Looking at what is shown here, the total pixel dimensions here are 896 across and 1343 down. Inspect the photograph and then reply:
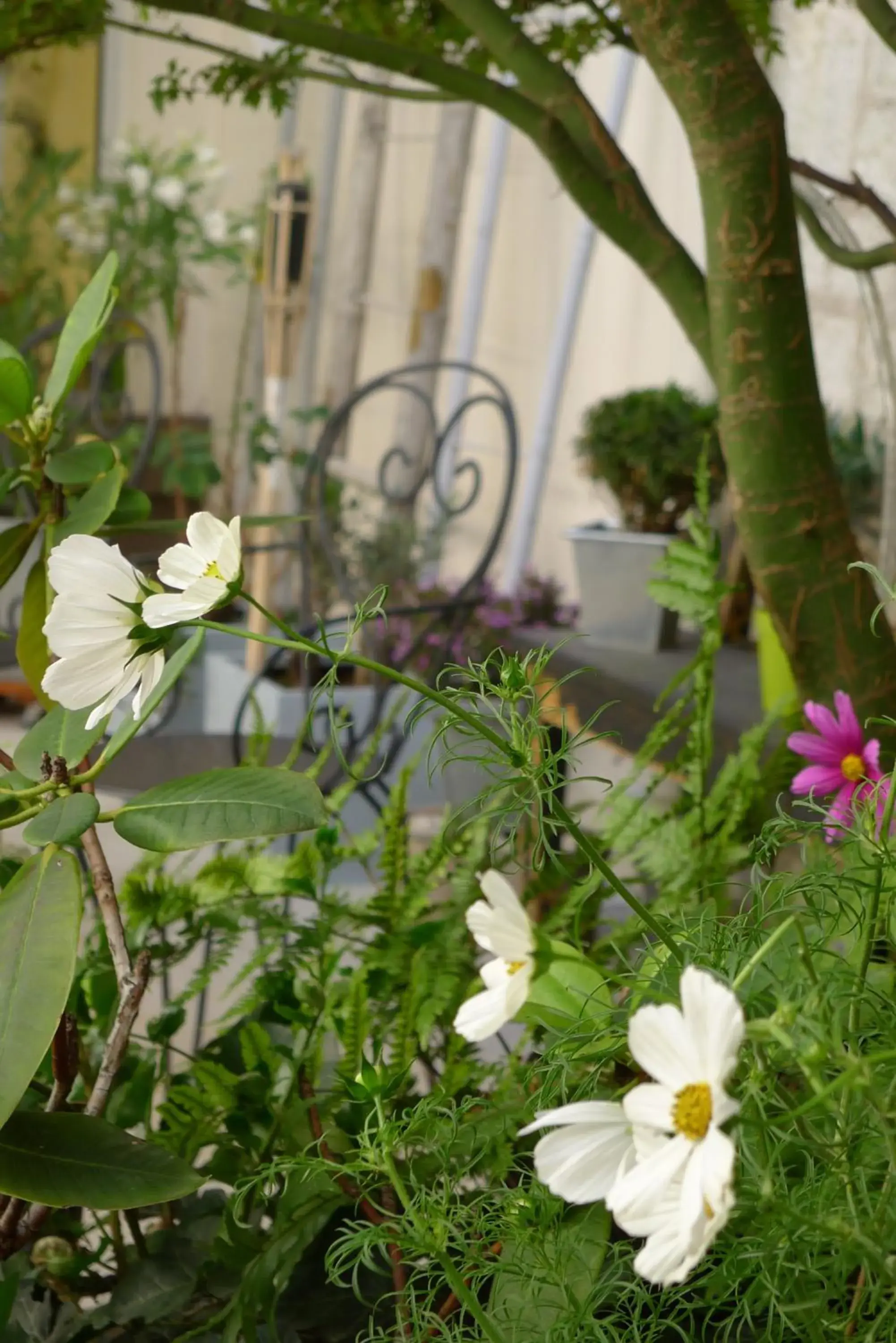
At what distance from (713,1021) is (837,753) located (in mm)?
463

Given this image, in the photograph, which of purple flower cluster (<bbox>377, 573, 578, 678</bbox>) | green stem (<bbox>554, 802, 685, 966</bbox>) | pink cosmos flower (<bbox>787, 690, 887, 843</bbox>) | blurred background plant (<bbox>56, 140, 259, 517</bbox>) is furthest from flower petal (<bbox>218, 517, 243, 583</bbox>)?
blurred background plant (<bbox>56, 140, 259, 517</bbox>)

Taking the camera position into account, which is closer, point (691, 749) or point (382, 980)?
point (382, 980)

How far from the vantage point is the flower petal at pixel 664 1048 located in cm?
26

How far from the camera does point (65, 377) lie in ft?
Result: 1.96

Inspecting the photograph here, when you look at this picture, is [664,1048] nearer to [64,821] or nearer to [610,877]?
[610,877]

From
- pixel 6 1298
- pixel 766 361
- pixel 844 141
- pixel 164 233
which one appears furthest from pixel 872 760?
pixel 164 233

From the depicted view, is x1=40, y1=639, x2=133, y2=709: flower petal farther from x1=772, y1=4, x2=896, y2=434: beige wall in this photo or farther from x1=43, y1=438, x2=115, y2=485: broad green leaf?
x1=772, y1=4, x2=896, y2=434: beige wall

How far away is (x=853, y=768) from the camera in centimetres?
67

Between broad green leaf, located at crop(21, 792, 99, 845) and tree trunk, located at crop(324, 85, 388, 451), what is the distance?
3387 millimetres

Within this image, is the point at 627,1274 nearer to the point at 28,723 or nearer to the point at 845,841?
the point at 845,841

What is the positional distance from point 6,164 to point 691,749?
5850 millimetres

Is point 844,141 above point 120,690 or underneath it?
above

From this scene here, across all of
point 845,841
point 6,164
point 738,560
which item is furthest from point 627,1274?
point 6,164

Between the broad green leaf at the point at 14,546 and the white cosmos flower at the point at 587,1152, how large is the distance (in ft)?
1.39
